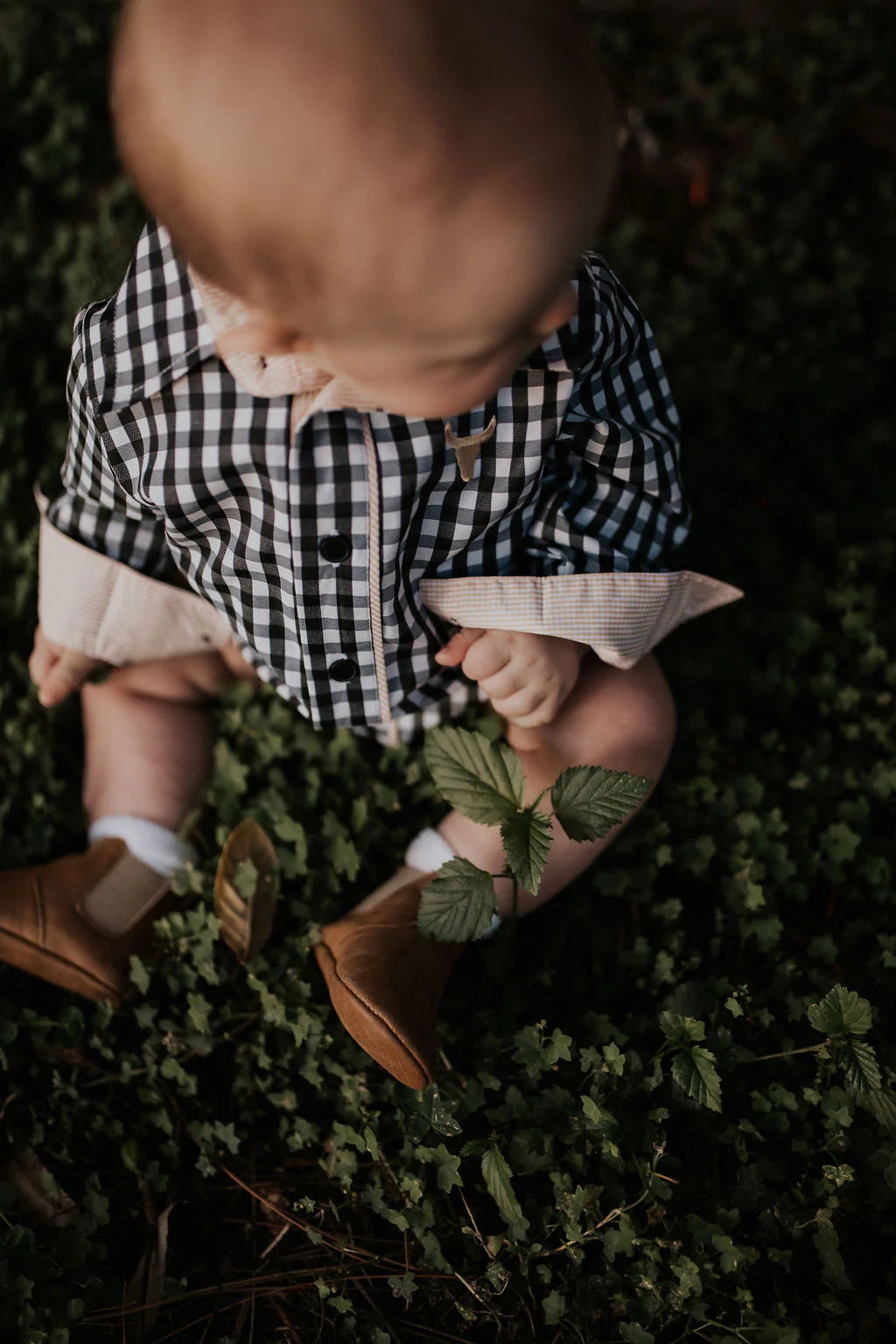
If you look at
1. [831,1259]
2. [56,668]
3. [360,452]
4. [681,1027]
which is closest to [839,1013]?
[681,1027]

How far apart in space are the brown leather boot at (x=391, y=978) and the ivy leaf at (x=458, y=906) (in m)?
0.07

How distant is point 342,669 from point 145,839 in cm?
58

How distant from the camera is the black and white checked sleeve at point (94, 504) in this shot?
154 centimetres

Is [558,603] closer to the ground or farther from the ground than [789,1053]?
farther from the ground

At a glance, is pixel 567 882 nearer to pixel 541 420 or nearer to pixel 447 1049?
pixel 447 1049

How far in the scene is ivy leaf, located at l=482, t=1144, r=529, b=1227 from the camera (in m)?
1.52

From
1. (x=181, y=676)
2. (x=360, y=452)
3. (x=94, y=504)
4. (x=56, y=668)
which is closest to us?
(x=360, y=452)

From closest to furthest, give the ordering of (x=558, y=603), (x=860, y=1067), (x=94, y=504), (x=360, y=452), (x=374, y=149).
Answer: (x=374, y=149)
(x=360, y=452)
(x=860, y=1067)
(x=558, y=603)
(x=94, y=504)

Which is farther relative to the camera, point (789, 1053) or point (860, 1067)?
point (789, 1053)

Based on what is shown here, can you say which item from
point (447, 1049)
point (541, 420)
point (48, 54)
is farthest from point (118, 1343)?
point (48, 54)

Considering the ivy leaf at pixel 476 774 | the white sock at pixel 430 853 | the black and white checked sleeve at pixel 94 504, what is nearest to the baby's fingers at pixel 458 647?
the ivy leaf at pixel 476 774

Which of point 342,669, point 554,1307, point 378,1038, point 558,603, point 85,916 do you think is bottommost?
point 554,1307

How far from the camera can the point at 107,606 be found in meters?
1.81

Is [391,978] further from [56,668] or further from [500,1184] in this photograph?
[56,668]
